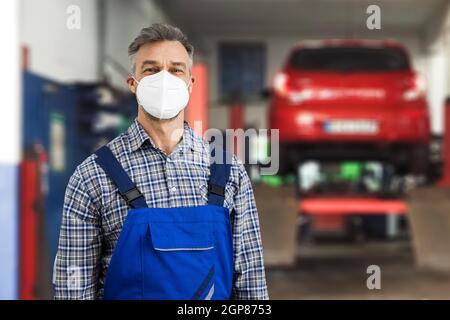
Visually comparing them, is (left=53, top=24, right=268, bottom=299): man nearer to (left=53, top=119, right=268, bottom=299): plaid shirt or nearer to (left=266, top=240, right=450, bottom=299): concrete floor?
(left=53, top=119, right=268, bottom=299): plaid shirt

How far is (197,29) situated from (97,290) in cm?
1216

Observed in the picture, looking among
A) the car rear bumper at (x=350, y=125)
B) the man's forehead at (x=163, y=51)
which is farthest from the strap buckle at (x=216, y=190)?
the car rear bumper at (x=350, y=125)

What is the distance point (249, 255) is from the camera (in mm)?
1256

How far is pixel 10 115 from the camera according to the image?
493 cm

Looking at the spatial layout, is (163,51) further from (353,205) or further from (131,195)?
(353,205)

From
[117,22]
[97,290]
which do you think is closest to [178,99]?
[97,290]

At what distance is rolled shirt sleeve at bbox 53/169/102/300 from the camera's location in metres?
1.17

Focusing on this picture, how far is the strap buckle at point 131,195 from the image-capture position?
3.75 ft

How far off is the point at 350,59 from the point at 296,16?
769 centimetres

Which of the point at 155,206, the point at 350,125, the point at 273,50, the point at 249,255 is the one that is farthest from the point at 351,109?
the point at 273,50

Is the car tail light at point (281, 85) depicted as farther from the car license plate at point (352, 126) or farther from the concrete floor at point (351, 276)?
Answer: the concrete floor at point (351, 276)

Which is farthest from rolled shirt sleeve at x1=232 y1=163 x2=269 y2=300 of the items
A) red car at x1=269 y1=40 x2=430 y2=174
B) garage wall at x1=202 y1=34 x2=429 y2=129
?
garage wall at x1=202 y1=34 x2=429 y2=129

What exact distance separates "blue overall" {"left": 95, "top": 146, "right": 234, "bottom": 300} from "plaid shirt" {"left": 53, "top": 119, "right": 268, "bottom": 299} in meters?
0.02

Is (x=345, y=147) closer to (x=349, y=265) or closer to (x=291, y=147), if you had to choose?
(x=291, y=147)
